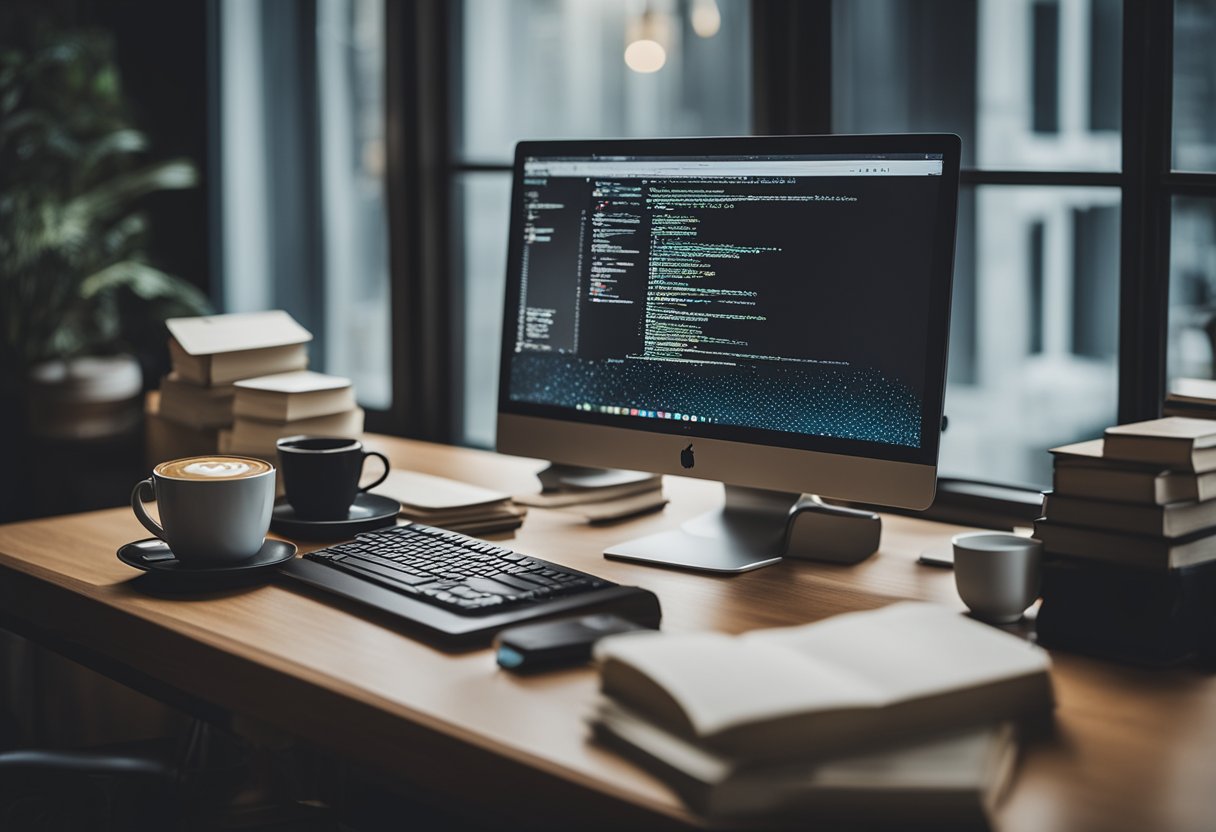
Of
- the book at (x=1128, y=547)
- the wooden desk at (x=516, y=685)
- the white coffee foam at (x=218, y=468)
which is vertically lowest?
the wooden desk at (x=516, y=685)

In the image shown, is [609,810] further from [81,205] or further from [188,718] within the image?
[81,205]

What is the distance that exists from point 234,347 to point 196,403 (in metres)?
0.12

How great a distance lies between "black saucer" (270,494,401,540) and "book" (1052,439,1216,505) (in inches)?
32.7

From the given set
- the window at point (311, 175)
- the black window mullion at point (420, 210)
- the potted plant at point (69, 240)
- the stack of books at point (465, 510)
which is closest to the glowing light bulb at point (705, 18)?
the black window mullion at point (420, 210)

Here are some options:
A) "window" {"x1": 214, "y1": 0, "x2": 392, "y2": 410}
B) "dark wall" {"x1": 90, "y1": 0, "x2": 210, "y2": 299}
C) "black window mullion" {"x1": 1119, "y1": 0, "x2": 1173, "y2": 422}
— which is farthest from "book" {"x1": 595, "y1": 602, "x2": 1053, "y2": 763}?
"dark wall" {"x1": 90, "y1": 0, "x2": 210, "y2": 299}

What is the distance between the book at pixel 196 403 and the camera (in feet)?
6.46

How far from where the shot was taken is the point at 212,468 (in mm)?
1451

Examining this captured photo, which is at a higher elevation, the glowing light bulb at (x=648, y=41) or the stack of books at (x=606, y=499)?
the glowing light bulb at (x=648, y=41)

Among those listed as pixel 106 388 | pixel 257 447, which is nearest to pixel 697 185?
pixel 257 447

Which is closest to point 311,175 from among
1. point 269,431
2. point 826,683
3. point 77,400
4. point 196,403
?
point 77,400

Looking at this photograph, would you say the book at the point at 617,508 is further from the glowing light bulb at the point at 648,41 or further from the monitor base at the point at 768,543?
the glowing light bulb at the point at 648,41

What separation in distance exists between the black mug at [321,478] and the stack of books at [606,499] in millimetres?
264

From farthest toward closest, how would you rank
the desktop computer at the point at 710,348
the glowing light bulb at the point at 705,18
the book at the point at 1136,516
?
the glowing light bulb at the point at 705,18 → the desktop computer at the point at 710,348 → the book at the point at 1136,516

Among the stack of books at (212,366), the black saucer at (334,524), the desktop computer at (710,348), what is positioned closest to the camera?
the desktop computer at (710,348)
